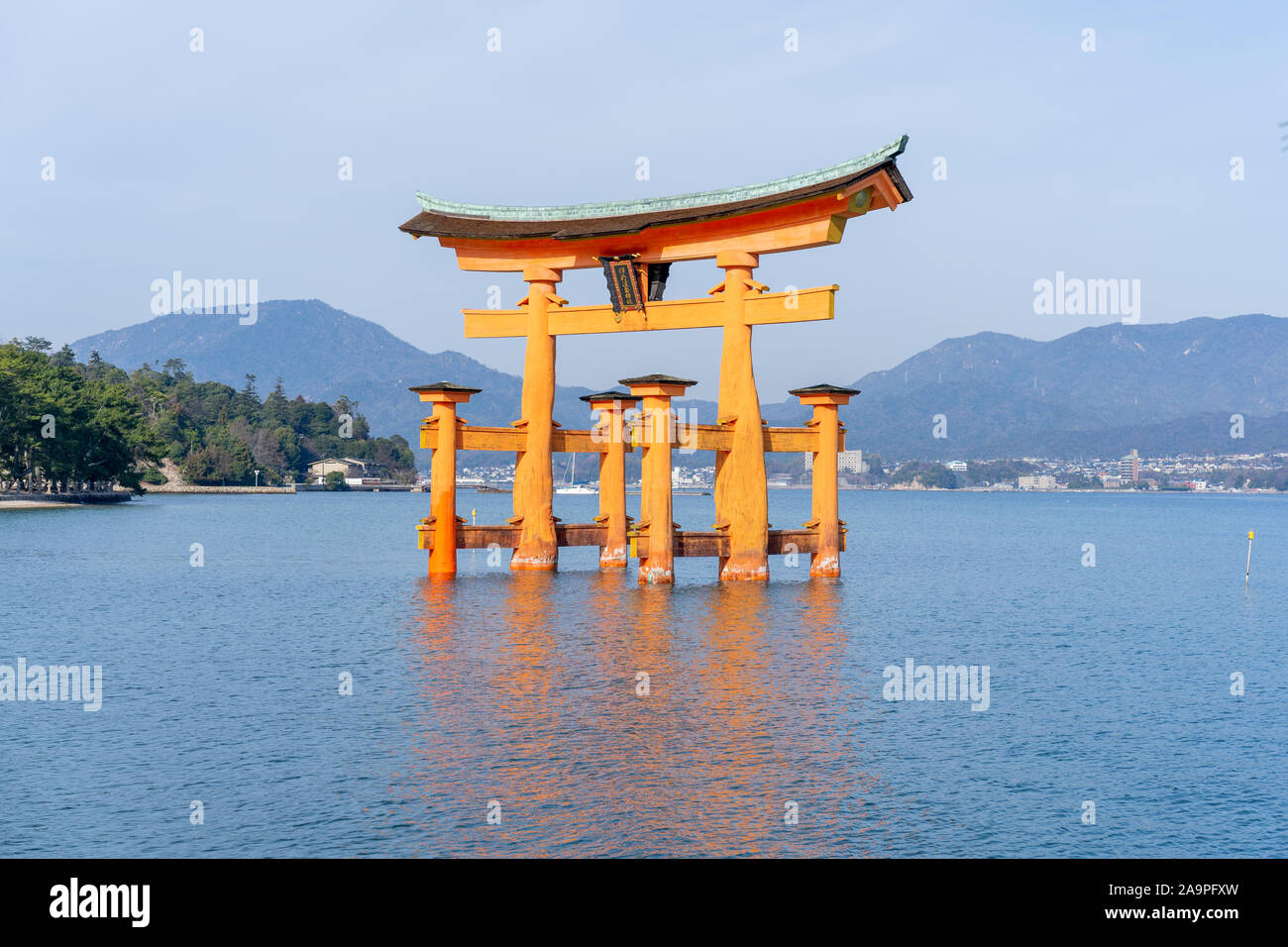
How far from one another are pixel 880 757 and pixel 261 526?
263 ft

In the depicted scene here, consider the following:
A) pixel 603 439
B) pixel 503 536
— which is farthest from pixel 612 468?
pixel 503 536

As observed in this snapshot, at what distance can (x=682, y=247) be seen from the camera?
4034cm

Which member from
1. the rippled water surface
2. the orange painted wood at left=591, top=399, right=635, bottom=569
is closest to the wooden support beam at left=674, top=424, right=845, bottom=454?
the orange painted wood at left=591, top=399, right=635, bottom=569

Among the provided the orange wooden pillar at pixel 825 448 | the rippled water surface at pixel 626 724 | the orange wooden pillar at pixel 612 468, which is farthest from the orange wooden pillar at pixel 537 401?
the orange wooden pillar at pixel 825 448

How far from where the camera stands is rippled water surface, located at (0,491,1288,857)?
49.3 feet

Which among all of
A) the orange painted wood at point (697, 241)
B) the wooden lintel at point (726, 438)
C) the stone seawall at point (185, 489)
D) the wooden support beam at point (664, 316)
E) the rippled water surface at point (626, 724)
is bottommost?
the rippled water surface at point (626, 724)

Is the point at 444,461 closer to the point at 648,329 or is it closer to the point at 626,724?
the point at 648,329

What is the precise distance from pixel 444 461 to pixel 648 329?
861 centimetres

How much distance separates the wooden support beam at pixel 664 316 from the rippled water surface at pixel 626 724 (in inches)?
366

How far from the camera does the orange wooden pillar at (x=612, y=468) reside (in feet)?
141

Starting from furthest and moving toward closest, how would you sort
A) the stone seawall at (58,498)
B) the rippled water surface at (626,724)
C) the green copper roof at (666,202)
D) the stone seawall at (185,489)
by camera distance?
the stone seawall at (185,489)
the stone seawall at (58,498)
the green copper roof at (666,202)
the rippled water surface at (626,724)

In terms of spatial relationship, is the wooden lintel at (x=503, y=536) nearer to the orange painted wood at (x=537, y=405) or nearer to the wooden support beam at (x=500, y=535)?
the wooden support beam at (x=500, y=535)
